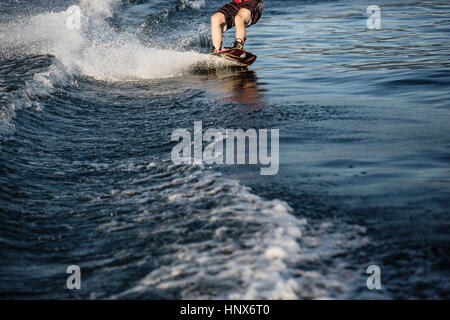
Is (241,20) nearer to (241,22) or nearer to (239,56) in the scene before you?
(241,22)

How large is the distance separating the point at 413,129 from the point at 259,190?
8.09ft

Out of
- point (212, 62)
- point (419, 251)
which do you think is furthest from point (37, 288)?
point (212, 62)

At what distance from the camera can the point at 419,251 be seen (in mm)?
3293

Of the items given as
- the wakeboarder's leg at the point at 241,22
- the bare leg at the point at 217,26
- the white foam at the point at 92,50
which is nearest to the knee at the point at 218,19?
the bare leg at the point at 217,26

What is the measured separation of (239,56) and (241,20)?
0.69 m

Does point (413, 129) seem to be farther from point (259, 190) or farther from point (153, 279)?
point (153, 279)

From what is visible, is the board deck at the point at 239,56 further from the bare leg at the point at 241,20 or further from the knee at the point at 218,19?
the knee at the point at 218,19

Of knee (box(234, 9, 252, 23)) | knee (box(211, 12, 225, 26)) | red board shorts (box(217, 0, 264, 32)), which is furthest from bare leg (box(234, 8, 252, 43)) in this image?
knee (box(211, 12, 225, 26))

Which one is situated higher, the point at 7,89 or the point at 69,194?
the point at 7,89

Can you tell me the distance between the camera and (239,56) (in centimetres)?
1042

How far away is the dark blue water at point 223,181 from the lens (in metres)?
3.16

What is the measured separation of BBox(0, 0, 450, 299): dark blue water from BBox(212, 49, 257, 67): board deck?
244mm

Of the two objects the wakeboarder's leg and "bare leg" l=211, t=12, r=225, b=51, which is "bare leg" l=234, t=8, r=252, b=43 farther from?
"bare leg" l=211, t=12, r=225, b=51
